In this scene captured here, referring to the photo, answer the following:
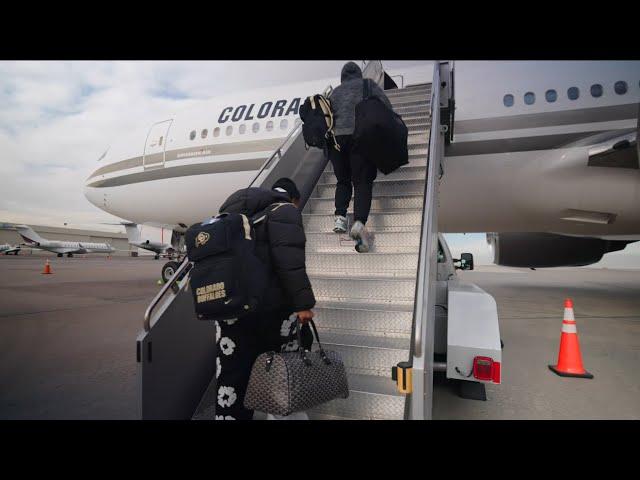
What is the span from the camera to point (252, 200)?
183 cm

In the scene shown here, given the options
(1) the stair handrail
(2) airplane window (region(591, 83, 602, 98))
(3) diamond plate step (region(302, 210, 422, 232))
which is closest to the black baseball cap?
(1) the stair handrail

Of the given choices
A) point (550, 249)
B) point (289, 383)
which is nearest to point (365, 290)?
point (289, 383)

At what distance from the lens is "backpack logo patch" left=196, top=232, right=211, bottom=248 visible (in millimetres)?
1618

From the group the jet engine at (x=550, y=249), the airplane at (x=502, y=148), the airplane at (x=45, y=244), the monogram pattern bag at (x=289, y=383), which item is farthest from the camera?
the airplane at (x=45, y=244)

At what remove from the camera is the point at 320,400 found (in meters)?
1.63

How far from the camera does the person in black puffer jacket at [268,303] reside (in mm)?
1691

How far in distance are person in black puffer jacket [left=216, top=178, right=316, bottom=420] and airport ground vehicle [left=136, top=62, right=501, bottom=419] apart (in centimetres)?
45

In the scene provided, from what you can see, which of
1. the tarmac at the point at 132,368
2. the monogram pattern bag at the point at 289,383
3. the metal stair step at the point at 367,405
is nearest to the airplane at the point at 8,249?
the tarmac at the point at 132,368

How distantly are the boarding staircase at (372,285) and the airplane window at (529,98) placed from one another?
2591mm

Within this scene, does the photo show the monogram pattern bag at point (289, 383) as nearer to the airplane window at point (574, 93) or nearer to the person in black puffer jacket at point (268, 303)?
the person in black puffer jacket at point (268, 303)
